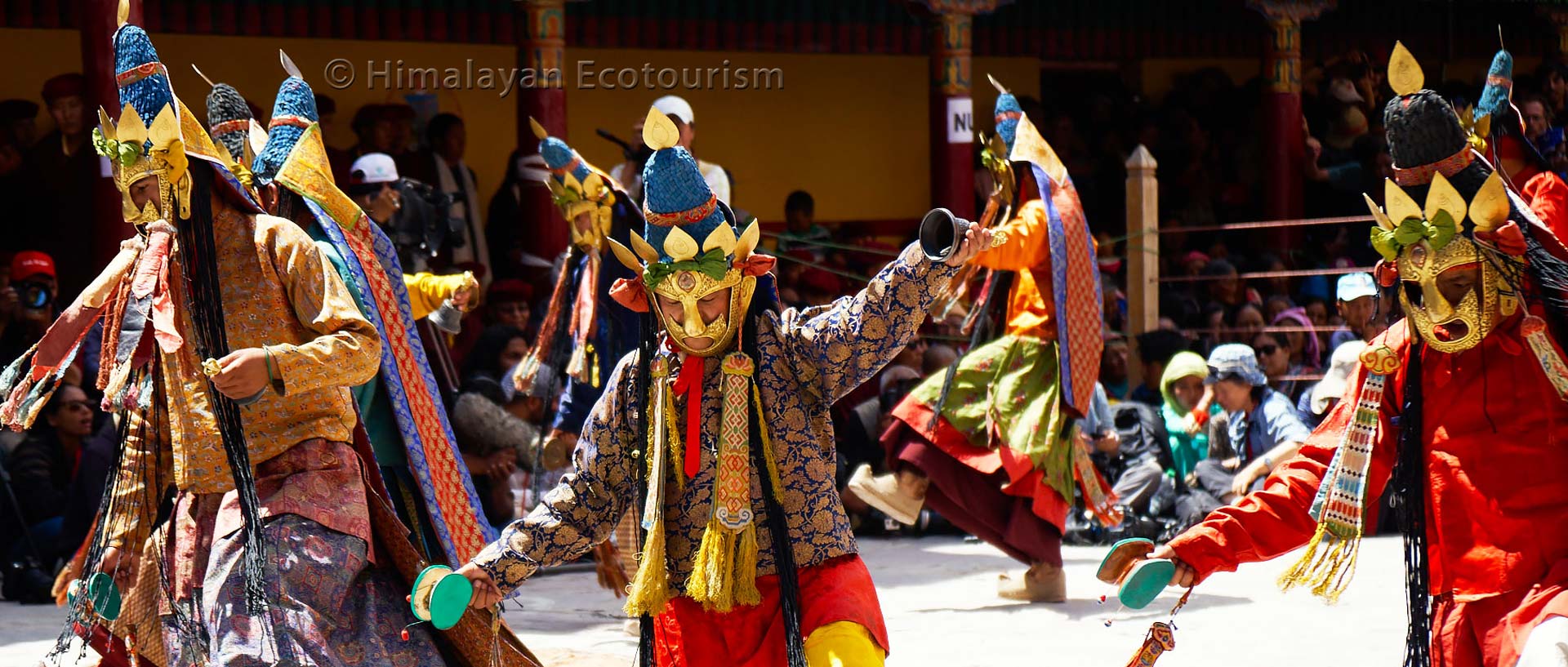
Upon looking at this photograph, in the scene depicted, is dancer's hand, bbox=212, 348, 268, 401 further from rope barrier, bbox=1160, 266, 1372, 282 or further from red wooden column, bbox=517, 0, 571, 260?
rope barrier, bbox=1160, 266, 1372, 282

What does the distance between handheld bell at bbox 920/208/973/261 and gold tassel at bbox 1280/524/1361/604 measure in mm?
981

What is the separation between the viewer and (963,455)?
22.5ft

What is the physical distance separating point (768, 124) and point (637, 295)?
8.71 meters

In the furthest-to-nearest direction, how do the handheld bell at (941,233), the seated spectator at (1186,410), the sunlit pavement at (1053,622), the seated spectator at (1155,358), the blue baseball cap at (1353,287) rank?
1. the seated spectator at (1155,358)
2. the blue baseball cap at (1353,287)
3. the seated spectator at (1186,410)
4. the sunlit pavement at (1053,622)
5. the handheld bell at (941,233)

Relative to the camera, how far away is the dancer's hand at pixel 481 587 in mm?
3762

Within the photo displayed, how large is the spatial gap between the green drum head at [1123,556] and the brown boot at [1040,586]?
11.0ft

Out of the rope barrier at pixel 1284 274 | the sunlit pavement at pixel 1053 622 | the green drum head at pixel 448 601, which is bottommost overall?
the sunlit pavement at pixel 1053 622

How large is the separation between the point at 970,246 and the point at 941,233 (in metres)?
0.06

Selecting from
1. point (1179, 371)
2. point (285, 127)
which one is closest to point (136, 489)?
point (285, 127)

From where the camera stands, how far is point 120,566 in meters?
4.53

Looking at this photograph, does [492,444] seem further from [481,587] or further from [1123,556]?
[1123,556]

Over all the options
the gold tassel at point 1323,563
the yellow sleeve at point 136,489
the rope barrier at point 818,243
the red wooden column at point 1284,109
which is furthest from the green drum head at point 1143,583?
the red wooden column at point 1284,109

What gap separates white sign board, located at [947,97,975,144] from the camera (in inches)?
447

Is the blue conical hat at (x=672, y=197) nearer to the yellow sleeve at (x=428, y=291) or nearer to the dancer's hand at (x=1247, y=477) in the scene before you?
the yellow sleeve at (x=428, y=291)
